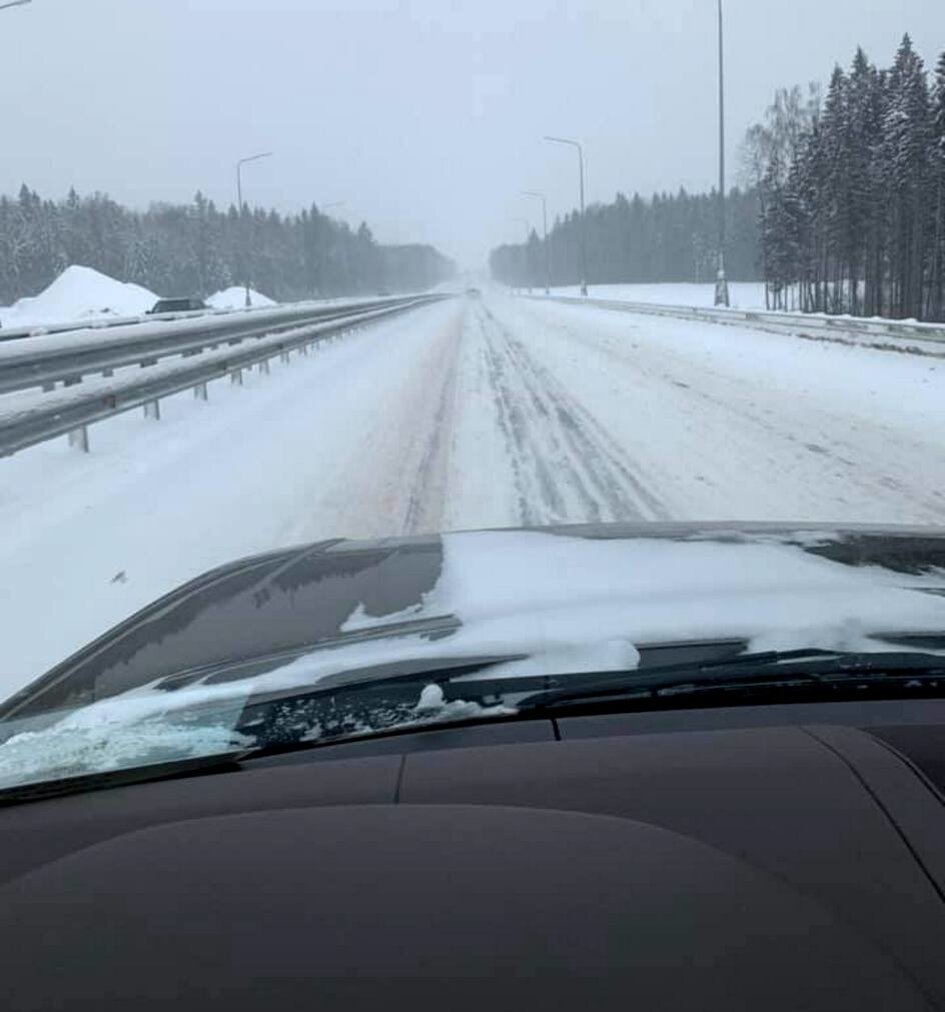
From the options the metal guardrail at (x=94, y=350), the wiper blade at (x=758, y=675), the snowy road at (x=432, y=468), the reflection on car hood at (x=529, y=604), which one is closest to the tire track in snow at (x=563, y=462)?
the snowy road at (x=432, y=468)

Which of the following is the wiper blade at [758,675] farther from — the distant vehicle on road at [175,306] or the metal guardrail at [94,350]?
the distant vehicle on road at [175,306]

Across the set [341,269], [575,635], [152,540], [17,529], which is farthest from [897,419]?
[341,269]

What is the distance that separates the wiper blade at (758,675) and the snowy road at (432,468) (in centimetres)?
358

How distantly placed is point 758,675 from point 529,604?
2.50 feet

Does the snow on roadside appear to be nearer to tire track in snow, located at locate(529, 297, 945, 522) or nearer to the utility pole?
tire track in snow, located at locate(529, 297, 945, 522)

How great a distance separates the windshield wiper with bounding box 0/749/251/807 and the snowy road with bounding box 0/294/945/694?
10.2 ft

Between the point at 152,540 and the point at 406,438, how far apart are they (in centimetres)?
482

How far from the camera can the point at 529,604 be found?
118 inches

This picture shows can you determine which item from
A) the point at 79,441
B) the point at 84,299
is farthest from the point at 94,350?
the point at 84,299

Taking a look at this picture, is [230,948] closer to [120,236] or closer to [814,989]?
[814,989]

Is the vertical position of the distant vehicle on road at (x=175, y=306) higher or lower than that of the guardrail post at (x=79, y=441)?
higher

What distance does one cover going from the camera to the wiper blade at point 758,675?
237 cm

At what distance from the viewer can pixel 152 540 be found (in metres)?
7.90

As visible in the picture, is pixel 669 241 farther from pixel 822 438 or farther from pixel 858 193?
pixel 822 438
